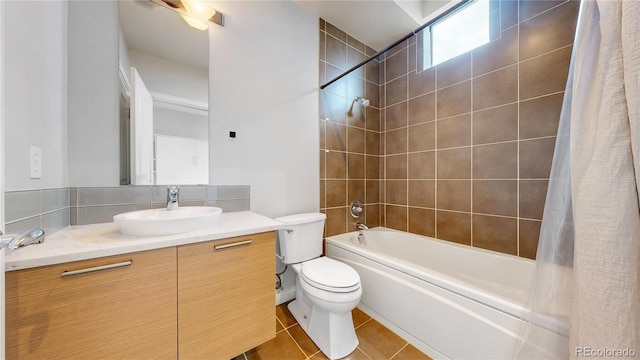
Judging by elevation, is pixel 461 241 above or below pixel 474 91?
below

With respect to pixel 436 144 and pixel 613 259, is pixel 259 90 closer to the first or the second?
pixel 436 144

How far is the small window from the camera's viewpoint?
1763 millimetres

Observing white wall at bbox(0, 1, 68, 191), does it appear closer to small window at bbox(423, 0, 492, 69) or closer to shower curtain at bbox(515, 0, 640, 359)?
shower curtain at bbox(515, 0, 640, 359)

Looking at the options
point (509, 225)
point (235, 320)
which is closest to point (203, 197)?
point (235, 320)

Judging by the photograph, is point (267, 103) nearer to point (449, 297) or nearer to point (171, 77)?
point (171, 77)

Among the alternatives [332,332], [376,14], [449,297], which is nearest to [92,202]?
[332,332]

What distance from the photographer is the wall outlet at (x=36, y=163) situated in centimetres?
81

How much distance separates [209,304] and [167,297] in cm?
17

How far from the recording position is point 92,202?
1.12 m

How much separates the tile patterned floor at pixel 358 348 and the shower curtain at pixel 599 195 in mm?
784

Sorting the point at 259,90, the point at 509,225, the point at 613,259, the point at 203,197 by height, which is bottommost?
the point at 509,225

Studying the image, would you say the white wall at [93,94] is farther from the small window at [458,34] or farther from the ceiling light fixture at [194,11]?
the small window at [458,34]

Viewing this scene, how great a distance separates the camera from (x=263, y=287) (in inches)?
41.0

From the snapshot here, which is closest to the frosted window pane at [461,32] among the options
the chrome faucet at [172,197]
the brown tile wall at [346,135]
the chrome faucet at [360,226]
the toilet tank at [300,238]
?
the brown tile wall at [346,135]
